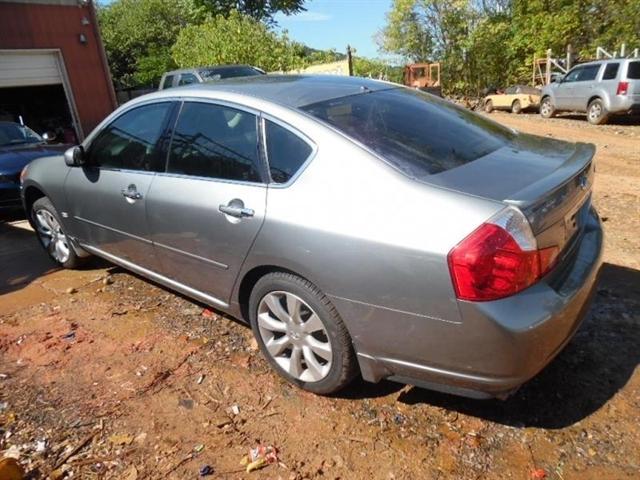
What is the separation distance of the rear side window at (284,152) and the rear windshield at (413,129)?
0.60ft

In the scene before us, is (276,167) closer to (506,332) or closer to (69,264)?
(506,332)

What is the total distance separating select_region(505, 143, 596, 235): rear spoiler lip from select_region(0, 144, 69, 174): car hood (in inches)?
273

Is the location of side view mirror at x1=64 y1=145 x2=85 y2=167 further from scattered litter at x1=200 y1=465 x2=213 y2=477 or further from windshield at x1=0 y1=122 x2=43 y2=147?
windshield at x1=0 y1=122 x2=43 y2=147

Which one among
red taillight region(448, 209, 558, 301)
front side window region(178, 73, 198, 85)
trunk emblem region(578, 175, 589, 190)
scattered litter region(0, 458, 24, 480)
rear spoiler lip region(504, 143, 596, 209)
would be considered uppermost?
front side window region(178, 73, 198, 85)

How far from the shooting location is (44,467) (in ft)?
8.13

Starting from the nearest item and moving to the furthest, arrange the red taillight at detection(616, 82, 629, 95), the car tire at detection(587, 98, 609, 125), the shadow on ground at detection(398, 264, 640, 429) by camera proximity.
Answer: the shadow on ground at detection(398, 264, 640, 429)
the red taillight at detection(616, 82, 629, 95)
the car tire at detection(587, 98, 609, 125)

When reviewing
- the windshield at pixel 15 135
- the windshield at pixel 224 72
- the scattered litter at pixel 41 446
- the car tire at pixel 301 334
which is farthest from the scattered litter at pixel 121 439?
the windshield at pixel 224 72

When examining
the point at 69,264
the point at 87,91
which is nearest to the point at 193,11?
the point at 87,91

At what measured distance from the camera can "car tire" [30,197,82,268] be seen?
471 cm

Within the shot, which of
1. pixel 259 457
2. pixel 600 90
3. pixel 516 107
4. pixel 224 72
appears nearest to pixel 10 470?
pixel 259 457

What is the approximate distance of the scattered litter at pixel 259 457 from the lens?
2.39m

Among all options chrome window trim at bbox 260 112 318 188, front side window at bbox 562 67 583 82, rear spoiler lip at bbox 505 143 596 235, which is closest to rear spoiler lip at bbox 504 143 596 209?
rear spoiler lip at bbox 505 143 596 235

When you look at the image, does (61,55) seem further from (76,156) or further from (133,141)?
(133,141)

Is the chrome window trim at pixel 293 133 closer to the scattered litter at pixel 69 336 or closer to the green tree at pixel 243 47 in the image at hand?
the scattered litter at pixel 69 336
